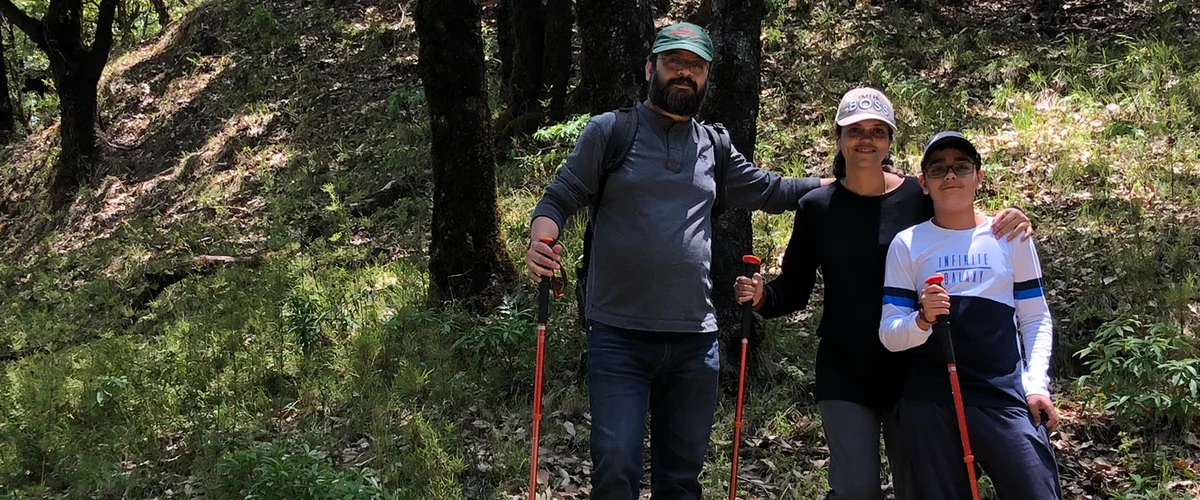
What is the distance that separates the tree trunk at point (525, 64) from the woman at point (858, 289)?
8.31 meters

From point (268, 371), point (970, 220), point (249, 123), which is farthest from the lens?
point (249, 123)

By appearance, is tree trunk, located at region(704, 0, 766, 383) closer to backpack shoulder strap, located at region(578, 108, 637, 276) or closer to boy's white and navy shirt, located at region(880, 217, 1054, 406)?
backpack shoulder strap, located at region(578, 108, 637, 276)

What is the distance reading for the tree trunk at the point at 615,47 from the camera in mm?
6426

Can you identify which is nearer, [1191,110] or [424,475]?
[424,475]

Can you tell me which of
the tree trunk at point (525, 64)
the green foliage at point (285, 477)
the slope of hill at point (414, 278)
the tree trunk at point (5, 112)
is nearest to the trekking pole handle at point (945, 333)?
the slope of hill at point (414, 278)

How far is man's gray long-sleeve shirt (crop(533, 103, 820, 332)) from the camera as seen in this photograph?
3520 mm

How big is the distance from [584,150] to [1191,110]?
26.1 feet

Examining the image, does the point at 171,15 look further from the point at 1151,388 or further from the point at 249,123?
the point at 1151,388

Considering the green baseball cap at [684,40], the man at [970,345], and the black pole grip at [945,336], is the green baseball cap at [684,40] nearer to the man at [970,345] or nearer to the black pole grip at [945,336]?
the man at [970,345]

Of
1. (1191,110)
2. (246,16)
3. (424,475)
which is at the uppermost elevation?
(246,16)

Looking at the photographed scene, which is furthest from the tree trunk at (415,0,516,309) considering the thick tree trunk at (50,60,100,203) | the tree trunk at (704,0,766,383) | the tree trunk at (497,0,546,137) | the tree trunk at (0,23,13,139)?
the tree trunk at (0,23,13,139)

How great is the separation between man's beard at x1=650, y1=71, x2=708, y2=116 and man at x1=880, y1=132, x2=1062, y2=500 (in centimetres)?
96

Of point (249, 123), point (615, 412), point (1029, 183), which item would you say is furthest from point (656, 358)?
point (249, 123)

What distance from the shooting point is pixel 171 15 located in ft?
82.8
